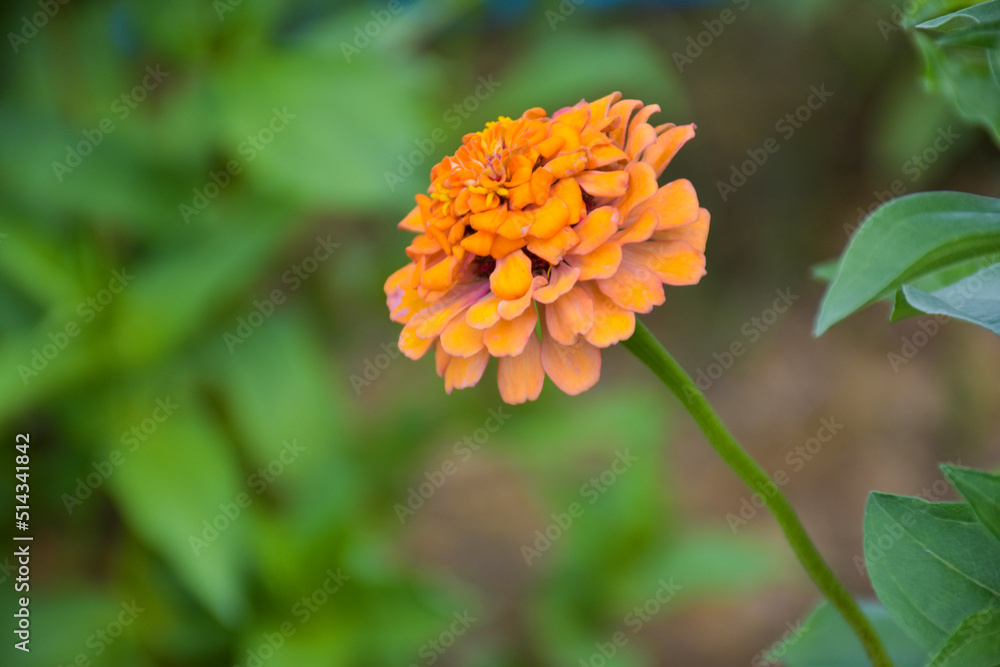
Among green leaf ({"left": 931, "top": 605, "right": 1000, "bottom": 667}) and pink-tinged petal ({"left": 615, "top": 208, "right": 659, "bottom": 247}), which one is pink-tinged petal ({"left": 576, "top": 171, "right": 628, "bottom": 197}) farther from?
green leaf ({"left": 931, "top": 605, "right": 1000, "bottom": 667})

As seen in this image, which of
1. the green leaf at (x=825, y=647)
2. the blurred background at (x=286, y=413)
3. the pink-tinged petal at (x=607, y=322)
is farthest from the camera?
the blurred background at (x=286, y=413)

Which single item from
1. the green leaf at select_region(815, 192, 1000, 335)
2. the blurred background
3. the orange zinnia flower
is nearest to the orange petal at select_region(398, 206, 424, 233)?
the orange zinnia flower

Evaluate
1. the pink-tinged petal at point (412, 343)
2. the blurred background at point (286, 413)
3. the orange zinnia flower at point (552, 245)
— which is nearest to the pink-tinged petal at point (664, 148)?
the orange zinnia flower at point (552, 245)

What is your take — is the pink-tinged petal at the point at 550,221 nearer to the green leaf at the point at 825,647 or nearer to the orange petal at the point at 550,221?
the orange petal at the point at 550,221

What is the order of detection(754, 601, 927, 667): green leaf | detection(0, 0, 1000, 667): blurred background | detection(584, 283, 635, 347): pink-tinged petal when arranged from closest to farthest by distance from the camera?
detection(584, 283, 635, 347): pink-tinged petal → detection(754, 601, 927, 667): green leaf → detection(0, 0, 1000, 667): blurred background

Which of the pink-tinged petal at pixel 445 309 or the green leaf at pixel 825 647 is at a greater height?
the pink-tinged petal at pixel 445 309

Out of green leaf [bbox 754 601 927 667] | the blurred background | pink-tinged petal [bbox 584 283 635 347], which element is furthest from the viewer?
the blurred background

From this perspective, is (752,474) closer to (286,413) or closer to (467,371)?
(467,371)
